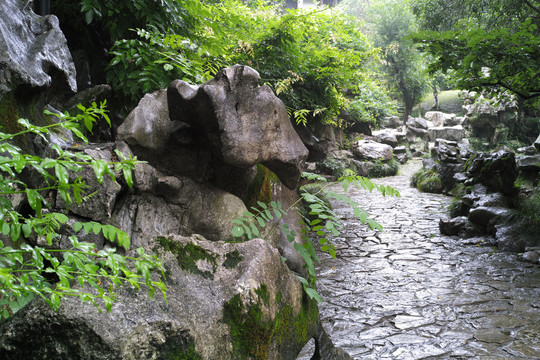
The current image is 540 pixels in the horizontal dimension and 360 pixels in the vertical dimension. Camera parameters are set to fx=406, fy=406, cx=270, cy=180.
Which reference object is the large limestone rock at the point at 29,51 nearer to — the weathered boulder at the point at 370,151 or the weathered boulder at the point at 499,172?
the weathered boulder at the point at 499,172

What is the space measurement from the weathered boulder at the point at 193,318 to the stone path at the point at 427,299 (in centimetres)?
100

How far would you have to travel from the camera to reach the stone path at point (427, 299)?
413 cm

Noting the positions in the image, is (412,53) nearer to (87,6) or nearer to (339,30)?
(339,30)

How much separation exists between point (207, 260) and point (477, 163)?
8.64 metres

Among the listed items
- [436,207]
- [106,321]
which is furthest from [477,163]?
[106,321]

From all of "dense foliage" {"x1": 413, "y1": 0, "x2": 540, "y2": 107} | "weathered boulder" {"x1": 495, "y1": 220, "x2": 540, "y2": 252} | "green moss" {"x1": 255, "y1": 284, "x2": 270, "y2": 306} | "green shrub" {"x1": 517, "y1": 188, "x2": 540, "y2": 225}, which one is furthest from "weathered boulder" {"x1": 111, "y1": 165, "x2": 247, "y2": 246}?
"green shrub" {"x1": 517, "y1": 188, "x2": 540, "y2": 225}

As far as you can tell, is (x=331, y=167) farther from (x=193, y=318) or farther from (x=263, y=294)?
(x=193, y=318)

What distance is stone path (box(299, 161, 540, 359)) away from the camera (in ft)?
13.6

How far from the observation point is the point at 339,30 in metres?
9.23

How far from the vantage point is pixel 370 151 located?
59.7 feet

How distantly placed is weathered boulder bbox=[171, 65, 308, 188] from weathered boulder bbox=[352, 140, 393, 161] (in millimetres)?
14394

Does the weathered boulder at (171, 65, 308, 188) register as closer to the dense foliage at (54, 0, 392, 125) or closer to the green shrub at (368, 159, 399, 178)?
the dense foliage at (54, 0, 392, 125)

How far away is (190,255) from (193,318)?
0.50 metres

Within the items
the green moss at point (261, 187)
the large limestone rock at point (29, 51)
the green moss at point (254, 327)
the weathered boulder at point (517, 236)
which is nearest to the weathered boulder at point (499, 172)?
the weathered boulder at point (517, 236)
